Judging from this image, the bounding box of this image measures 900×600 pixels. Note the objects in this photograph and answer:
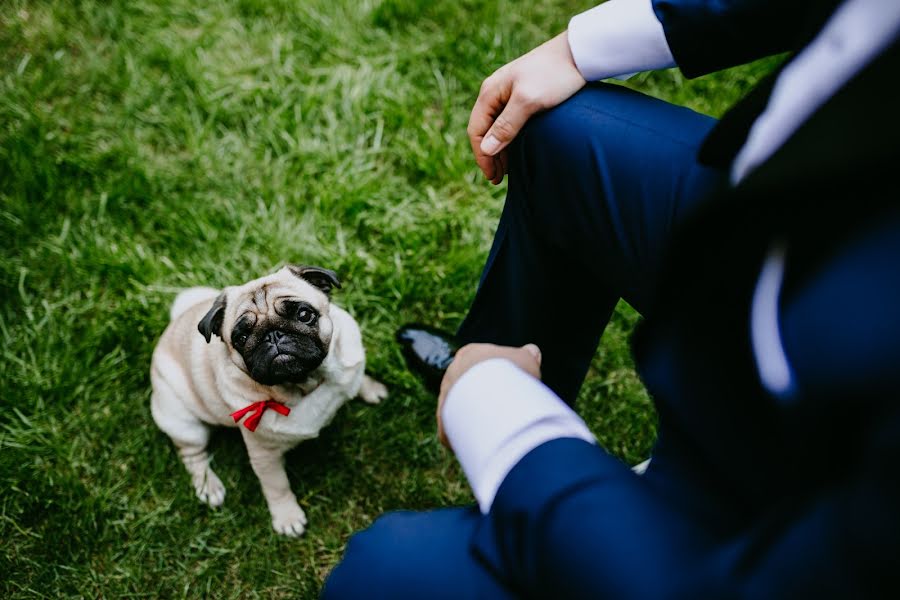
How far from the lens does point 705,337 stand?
1224 millimetres

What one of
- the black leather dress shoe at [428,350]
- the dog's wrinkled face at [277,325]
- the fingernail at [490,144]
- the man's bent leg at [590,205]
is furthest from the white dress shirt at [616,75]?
the black leather dress shoe at [428,350]

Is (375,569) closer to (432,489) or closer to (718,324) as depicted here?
(718,324)

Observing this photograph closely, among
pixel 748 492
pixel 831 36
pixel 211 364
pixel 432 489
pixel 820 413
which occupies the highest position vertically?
pixel 831 36

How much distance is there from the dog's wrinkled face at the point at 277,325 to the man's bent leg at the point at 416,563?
0.71 metres

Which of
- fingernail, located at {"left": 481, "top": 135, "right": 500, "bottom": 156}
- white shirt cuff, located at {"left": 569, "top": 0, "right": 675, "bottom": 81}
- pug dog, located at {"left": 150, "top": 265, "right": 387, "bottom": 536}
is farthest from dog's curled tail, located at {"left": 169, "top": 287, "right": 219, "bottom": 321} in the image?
white shirt cuff, located at {"left": 569, "top": 0, "right": 675, "bottom": 81}

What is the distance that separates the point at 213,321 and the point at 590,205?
1.14m

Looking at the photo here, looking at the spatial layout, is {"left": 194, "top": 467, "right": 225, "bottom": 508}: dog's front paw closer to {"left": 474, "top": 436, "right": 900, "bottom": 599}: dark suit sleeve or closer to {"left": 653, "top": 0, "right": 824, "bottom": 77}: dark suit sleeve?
{"left": 474, "top": 436, "right": 900, "bottom": 599}: dark suit sleeve

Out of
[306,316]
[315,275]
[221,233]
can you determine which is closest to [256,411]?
[306,316]

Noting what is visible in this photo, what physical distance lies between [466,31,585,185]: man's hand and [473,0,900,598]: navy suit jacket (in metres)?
0.62

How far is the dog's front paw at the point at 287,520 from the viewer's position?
2.41 meters

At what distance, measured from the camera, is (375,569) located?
4.07 ft

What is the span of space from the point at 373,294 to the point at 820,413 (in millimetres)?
2074

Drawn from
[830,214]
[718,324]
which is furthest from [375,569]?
[830,214]

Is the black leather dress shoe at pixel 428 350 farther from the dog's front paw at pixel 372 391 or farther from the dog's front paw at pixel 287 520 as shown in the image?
the dog's front paw at pixel 287 520
